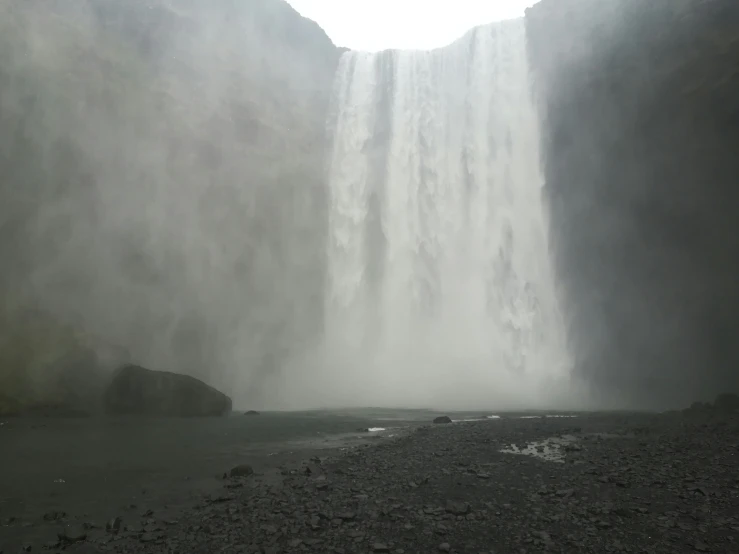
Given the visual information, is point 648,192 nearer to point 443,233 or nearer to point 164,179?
point 443,233

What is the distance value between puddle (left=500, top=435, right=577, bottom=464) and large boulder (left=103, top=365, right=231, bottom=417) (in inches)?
491

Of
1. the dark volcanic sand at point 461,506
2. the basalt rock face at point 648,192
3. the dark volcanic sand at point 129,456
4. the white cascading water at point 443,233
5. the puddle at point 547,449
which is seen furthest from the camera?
the white cascading water at point 443,233

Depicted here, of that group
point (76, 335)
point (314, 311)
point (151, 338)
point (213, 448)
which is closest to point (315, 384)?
point (314, 311)

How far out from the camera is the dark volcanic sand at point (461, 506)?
4.98 metres

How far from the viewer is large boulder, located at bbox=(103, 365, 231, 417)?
18.2 meters

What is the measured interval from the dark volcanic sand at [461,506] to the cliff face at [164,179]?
15963 millimetres

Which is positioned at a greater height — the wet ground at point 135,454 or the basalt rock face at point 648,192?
the basalt rock face at point 648,192

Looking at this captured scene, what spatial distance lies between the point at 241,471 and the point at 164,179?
22.0 metres

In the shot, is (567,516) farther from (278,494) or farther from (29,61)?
(29,61)

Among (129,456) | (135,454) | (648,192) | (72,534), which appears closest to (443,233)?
(648,192)

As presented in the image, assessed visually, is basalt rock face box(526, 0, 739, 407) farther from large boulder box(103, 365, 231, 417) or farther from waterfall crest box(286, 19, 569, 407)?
large boulder box(103, 365, 231, 417)

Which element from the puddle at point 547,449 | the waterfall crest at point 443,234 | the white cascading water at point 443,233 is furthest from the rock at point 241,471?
the waterfall crest at point 443,234

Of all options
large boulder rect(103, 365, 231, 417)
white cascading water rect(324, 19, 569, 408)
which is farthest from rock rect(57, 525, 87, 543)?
white cascading water rect(324, 19, 569, 408)

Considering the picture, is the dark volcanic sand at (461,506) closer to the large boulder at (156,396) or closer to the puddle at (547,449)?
the puddle at (547,449)
